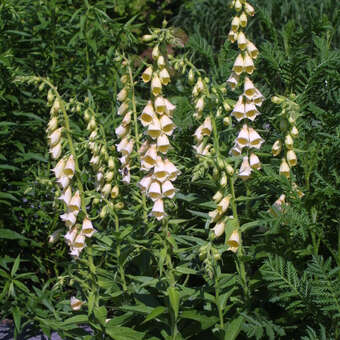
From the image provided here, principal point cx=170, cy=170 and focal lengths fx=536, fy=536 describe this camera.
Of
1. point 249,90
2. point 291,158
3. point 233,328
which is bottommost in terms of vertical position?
point 233,328

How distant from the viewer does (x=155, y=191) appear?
2.33 metres

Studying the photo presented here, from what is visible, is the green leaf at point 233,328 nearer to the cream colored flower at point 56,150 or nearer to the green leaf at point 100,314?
the green leaf at point 100,314

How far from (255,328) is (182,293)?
36cm

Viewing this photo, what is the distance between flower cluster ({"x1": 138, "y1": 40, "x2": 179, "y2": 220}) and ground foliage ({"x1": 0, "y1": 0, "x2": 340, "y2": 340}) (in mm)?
124

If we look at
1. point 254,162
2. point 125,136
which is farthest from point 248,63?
point 125,136

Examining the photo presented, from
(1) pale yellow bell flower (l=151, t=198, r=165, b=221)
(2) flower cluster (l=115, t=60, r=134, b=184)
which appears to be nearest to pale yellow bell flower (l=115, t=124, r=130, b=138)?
(2) flower cluster (l=115, t=60, r=134, b=184)

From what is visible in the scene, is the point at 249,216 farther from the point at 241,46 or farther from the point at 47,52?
the point at 47,52

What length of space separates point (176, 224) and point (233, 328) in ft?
1.93

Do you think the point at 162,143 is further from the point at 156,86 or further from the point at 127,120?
the point at 127,120

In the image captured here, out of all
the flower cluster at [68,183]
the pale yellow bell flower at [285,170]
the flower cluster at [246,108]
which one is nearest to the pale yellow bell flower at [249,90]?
the flower cluster at [246,108]

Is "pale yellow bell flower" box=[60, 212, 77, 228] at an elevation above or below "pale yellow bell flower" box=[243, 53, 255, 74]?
below

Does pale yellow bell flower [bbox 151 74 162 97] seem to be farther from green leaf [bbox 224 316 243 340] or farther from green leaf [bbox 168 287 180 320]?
green leaf [bbox 224 316 243 340]

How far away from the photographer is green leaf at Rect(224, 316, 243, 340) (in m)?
2.33

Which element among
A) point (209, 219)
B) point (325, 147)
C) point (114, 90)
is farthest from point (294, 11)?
point (209, 219)
